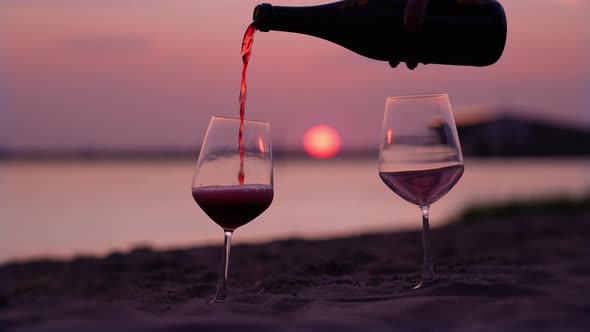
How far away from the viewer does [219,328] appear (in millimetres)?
1855

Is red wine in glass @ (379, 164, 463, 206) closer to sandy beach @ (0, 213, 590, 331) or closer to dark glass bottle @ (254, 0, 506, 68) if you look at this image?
sandy beach @ (0, 213, 590, 331)

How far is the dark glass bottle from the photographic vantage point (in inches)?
121

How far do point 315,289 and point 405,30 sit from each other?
121 cm

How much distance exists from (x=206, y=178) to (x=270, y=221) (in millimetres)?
12426

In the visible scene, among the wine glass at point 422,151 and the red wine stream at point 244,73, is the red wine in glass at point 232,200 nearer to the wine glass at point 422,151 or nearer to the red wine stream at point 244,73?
the red wine stream at point 244,73

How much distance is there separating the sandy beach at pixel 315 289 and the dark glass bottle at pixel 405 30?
3.19 ft

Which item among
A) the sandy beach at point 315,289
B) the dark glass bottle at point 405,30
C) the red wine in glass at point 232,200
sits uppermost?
the dark glass bottle at point 405,30

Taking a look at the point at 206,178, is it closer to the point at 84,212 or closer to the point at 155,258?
the point at 155,258

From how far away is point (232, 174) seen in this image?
8.30ft

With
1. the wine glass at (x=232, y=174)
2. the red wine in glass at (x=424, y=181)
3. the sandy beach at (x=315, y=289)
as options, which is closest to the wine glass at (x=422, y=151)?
the red wine in glass at (x=424, y=181)

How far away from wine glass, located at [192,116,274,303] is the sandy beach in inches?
12.0

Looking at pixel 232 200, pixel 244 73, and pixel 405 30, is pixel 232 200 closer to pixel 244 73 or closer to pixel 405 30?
pixel 244 73

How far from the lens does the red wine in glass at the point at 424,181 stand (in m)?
2.62

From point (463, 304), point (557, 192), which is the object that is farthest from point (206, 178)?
point (557, 192)
